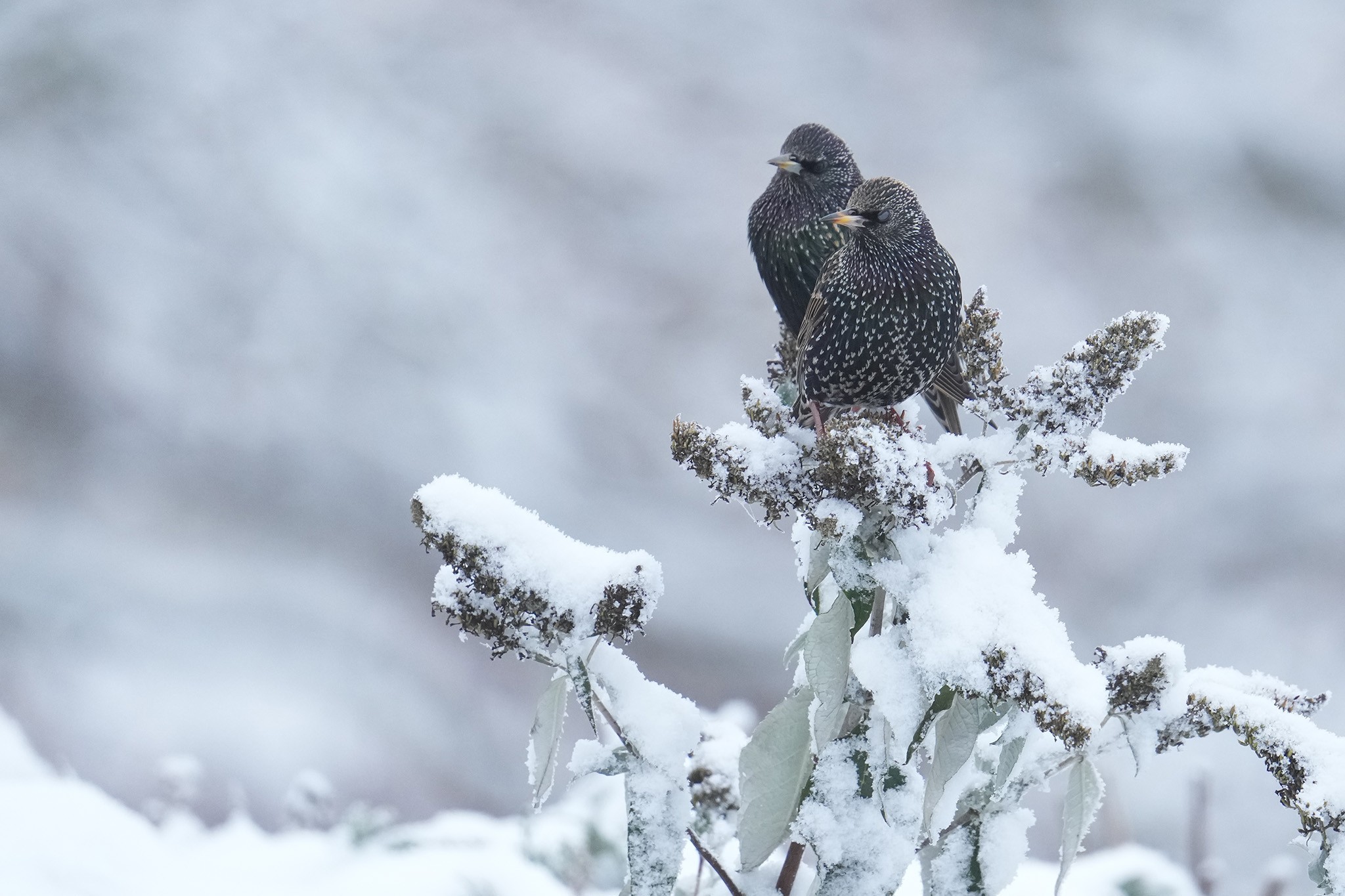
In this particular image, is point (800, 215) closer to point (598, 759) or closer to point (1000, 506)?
point (1000, 506)

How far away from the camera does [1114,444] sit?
0.89 m

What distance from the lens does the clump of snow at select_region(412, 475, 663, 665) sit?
78 centimetres

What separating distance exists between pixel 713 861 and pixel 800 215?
0.94m

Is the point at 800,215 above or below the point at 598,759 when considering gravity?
above

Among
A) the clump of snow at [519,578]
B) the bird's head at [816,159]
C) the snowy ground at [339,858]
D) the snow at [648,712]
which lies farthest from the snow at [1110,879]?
the bird's head at [816,159]

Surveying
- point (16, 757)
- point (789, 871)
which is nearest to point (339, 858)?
point (16, 757)

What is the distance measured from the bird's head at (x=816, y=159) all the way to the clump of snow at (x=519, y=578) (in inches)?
35.6

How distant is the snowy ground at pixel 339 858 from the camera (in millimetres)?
1092

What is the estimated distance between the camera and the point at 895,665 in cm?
84

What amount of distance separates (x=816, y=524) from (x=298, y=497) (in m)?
2.23

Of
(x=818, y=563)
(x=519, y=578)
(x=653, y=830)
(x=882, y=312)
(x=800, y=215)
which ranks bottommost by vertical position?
(x=653, y=830)

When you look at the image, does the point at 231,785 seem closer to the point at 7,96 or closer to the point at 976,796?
the point at 7,96

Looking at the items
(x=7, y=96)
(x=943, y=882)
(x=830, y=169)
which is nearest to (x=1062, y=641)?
(x=943, y=882)

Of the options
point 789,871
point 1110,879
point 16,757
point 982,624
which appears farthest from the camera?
point 16,757
